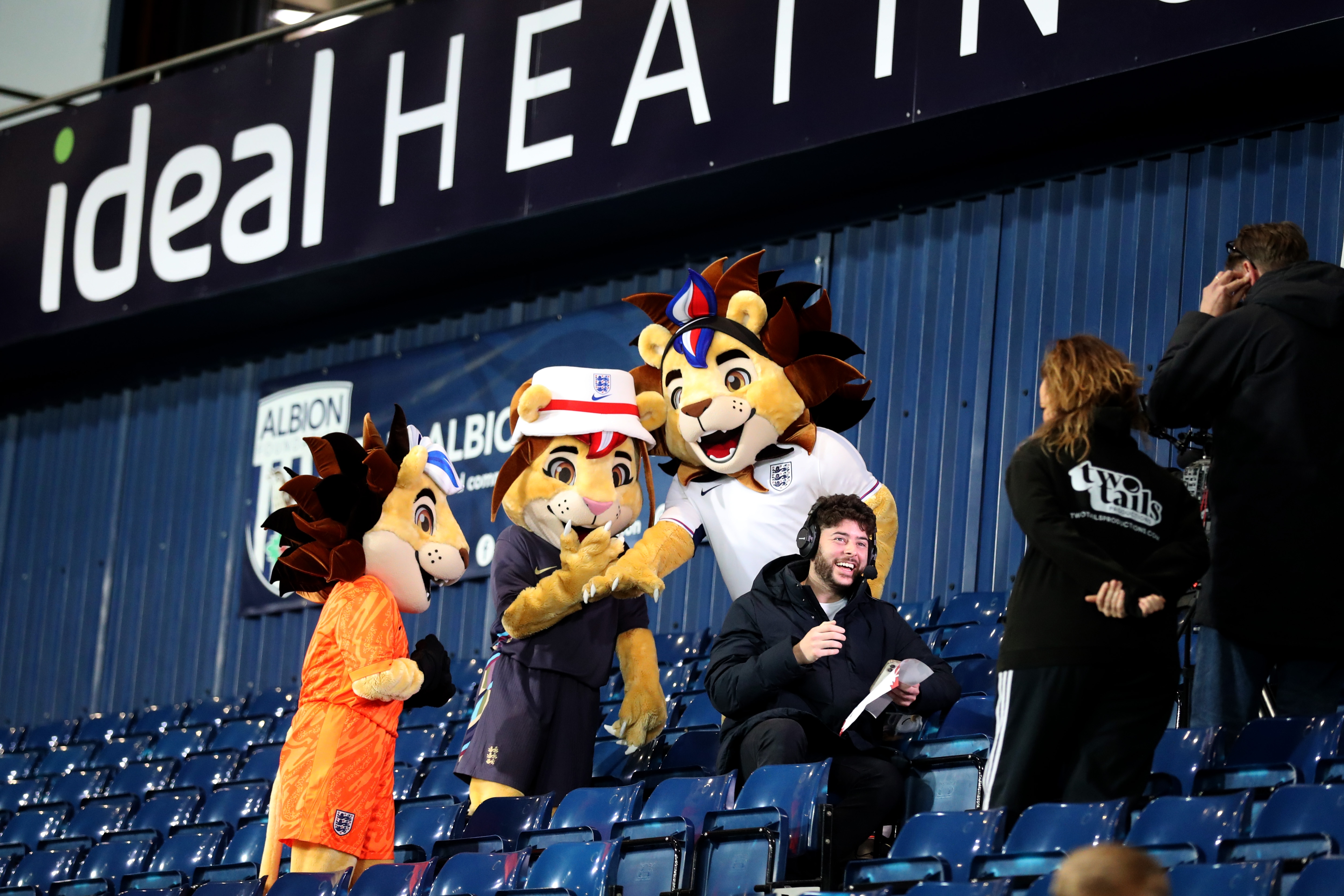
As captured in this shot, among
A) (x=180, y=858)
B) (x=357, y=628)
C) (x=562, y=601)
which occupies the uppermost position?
(x=562, y=601)

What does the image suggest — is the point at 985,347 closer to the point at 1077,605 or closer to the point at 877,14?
the point at 877,14

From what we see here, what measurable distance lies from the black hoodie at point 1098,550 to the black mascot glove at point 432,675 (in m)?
2.16

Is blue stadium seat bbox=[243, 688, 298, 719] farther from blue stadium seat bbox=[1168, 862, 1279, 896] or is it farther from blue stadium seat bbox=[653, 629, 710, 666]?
blue stadium seat bbox=[1168, 862, 1279, 896]

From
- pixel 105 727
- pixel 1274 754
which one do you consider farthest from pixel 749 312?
pixel 105 727

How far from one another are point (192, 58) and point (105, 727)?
161 inches

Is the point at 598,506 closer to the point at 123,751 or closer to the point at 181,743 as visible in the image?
the point at 181,743

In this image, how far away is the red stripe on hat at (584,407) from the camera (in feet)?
19.6

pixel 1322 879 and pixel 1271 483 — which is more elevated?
pixel 1271 483

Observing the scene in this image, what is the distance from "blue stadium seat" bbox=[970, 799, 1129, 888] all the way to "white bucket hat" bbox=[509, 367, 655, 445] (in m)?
2.39

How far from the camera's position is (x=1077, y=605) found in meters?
4.14

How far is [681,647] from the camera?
796 cm

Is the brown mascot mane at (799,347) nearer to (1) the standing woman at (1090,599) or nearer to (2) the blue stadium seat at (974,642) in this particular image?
(2) the blue stadium seat at (974,642)

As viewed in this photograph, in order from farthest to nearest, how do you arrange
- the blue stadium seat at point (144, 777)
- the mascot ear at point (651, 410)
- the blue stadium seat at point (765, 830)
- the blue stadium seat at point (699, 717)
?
the blue stadium seat at point (144, 777), the blue stadium seat at point (699, 717), the mascot ear at point (651, 410), the blue stadium seat at point (765, 830)

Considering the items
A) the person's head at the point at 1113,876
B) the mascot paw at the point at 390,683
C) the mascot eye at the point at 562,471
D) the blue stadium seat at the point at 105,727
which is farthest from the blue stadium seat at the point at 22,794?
the person's head at the point at 1113,876
